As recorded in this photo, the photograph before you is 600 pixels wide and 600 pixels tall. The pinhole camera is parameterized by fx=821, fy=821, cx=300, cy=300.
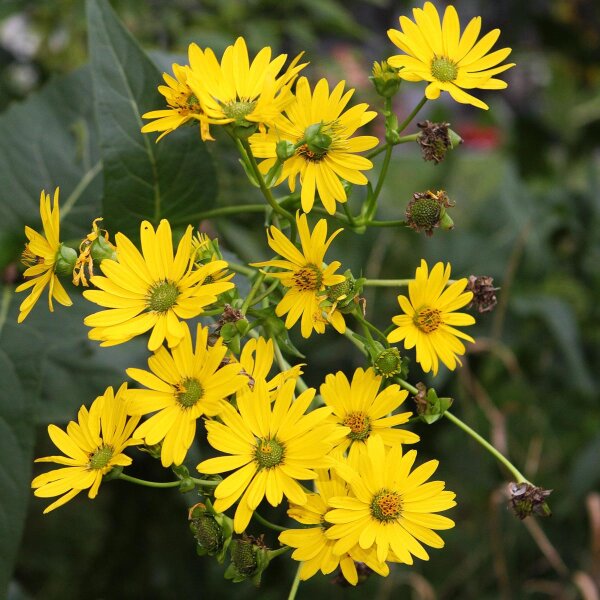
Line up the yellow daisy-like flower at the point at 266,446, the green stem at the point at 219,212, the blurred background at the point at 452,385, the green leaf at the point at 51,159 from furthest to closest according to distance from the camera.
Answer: the blurred background at the point at 452,385, the green leaf at the point at 51,159, the green stem at the point at 219,212, the yellow daisy-like flower at the point at 266,446

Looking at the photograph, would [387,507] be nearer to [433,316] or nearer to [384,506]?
[384,506]

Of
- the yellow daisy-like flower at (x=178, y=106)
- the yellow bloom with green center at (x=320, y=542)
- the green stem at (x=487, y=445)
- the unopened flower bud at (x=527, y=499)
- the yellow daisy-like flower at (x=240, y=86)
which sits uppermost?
the yellow daisy-like flower at (x=240, y=86)

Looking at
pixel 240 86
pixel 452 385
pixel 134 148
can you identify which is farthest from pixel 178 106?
pixel 452 385

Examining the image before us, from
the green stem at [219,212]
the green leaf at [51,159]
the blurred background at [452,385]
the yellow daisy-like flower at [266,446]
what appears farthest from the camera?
the blurred background at [452,385]

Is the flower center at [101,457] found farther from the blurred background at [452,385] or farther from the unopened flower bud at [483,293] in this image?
the blurred background at [452,385]

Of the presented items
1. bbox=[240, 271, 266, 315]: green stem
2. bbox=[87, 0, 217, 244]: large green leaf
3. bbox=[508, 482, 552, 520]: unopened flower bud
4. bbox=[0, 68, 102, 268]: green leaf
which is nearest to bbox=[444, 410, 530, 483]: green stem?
bbox=[508, 482, 552, 520]: unopened flower bud

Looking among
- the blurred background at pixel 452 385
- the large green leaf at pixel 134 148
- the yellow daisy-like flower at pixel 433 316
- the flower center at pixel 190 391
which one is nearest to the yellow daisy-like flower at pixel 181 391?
the flower center at pixel 190 391

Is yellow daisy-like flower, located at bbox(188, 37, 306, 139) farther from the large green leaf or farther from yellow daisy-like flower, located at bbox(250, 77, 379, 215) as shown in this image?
the large green leaf
